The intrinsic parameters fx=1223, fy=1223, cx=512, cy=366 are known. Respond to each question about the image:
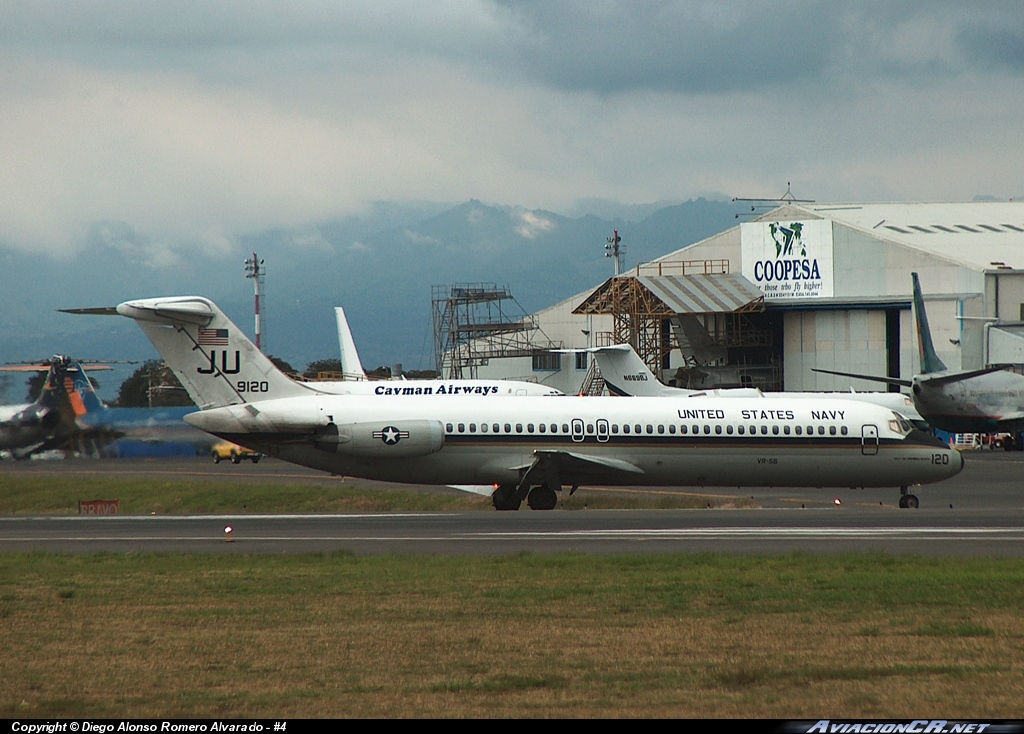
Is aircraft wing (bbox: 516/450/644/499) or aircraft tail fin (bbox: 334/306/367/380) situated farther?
aircraft tail fin (bbox: 334/306/367/380)

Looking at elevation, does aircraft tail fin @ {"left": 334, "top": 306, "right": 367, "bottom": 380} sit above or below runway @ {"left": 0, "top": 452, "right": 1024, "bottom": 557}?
above

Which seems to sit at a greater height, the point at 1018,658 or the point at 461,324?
the point at 461,324

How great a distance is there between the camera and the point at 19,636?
13.9 meters

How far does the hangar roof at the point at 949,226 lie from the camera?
82375 mm

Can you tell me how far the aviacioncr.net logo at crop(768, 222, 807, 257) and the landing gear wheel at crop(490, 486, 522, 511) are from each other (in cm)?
5285

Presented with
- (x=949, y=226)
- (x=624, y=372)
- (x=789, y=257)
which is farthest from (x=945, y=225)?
(x=624, y=372)

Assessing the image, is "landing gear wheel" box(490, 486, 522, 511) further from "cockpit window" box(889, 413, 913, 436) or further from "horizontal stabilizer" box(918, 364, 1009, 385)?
"horizontal stabilizer" box(918, 364, 1009, 385)

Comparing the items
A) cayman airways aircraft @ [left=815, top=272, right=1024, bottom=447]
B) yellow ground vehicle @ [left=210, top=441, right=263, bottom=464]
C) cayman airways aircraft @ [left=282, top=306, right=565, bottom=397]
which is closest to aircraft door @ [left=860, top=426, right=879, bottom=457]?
cayman airways aircraft @ [left=282, top=306, right=565, bottom=397]

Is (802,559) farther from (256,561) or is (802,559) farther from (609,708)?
A: (609,708)

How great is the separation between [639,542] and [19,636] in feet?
41.6

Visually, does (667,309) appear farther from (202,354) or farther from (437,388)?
(202,354)

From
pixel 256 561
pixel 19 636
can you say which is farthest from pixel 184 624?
pixel 256 561

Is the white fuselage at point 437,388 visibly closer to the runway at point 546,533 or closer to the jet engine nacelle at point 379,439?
the jet engine nacelle at point 379,439

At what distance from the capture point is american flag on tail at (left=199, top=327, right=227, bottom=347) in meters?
33.6
